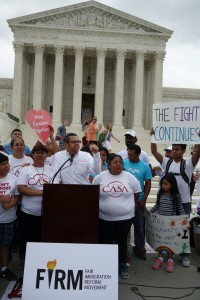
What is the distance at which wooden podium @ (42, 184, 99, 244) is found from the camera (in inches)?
171

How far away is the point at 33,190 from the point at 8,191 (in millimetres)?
380

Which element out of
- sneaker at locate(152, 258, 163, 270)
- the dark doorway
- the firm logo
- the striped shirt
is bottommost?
sneaker at locate(152, 258, 163, 270)

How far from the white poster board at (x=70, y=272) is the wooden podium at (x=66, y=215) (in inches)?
16.8

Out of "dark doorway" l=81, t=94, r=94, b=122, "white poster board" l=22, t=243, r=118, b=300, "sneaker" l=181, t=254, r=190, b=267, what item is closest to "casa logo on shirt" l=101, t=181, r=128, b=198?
"white poster board" l=22, t=243, r=118, b=300

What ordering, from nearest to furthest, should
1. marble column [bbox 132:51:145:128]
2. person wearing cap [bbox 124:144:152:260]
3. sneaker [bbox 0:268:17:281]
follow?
sneaker [bbox 0:268:17:281]
person wearing cap [bbox 124:144:152:260]
marble column [bbox 132:51:145:128]

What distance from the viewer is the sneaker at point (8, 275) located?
472 cm

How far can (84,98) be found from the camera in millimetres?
38438

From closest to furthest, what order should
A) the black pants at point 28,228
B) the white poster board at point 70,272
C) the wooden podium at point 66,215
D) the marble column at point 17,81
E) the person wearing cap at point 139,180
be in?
the white poster board at point 70,272
the wooden podium at point 66,215
the black pants at point 28,228
the person wearing cap at point 139,180
the marble column at point 17,81

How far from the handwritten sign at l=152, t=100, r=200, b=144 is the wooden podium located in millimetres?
2215

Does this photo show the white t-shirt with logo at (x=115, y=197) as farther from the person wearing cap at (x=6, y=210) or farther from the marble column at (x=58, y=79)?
the marble column at (x=58, y=79)

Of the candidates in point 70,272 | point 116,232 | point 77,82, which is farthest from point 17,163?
point 77,82

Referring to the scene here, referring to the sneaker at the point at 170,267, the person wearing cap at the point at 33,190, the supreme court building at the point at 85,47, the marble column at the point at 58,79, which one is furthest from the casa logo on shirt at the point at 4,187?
the marble column at the point at 58,79

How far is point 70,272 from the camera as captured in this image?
3.78 m

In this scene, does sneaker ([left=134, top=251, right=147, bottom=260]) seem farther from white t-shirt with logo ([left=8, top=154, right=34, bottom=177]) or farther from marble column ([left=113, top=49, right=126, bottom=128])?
marble column ([left=113, top=49, right=126, bottom=128])
